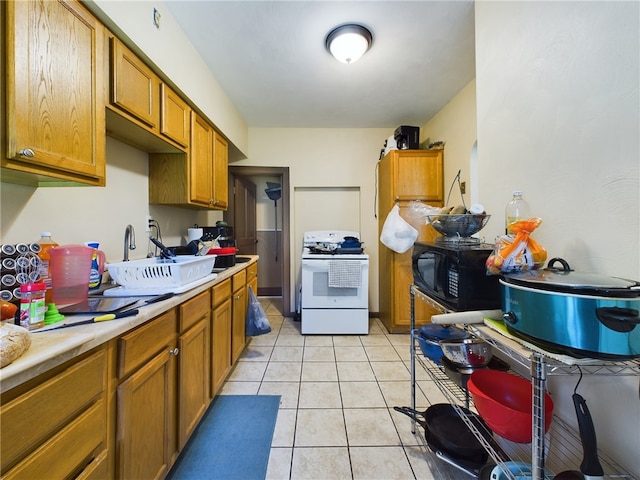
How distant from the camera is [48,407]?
2.02 feet

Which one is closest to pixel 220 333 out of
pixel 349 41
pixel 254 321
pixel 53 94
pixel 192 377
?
pixel 192 377

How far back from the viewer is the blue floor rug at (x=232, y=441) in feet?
4.11

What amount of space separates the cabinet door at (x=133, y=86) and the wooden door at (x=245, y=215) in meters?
2.05

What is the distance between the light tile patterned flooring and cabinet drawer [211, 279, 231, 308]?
713mm

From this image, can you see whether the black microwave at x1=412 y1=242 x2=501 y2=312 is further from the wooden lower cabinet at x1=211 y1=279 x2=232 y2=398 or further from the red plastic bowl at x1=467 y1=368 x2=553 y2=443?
the wooden lower cabinet at x1=211 y1=279 x2=232 y2=398

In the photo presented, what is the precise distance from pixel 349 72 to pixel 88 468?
265 centimetres

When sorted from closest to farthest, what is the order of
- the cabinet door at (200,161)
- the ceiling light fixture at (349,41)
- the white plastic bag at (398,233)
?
the ceiling light fixture at (349,41), the cabinet door at (200,161), the white plastic bag at (398,233)

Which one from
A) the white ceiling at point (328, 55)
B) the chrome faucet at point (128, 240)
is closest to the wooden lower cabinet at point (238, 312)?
the chrome faucet at point (128, 240)

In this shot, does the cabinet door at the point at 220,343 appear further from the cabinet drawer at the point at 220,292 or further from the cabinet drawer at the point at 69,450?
the cabinet drawer at the point at 69,450

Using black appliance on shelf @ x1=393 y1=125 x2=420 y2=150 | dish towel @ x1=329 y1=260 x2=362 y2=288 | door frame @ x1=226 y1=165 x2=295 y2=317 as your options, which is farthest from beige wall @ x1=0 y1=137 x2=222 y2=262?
black appliance on shelf @ x1=393 y1=125 x2=420 y2=150

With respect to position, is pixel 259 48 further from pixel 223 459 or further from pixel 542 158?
pixel 223 459

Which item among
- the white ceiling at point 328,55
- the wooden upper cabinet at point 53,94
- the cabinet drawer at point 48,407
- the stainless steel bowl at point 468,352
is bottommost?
the stainless steel bowl at point 468,352

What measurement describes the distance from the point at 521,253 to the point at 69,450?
1424 mm

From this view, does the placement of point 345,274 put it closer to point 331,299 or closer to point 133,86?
point 331,299
